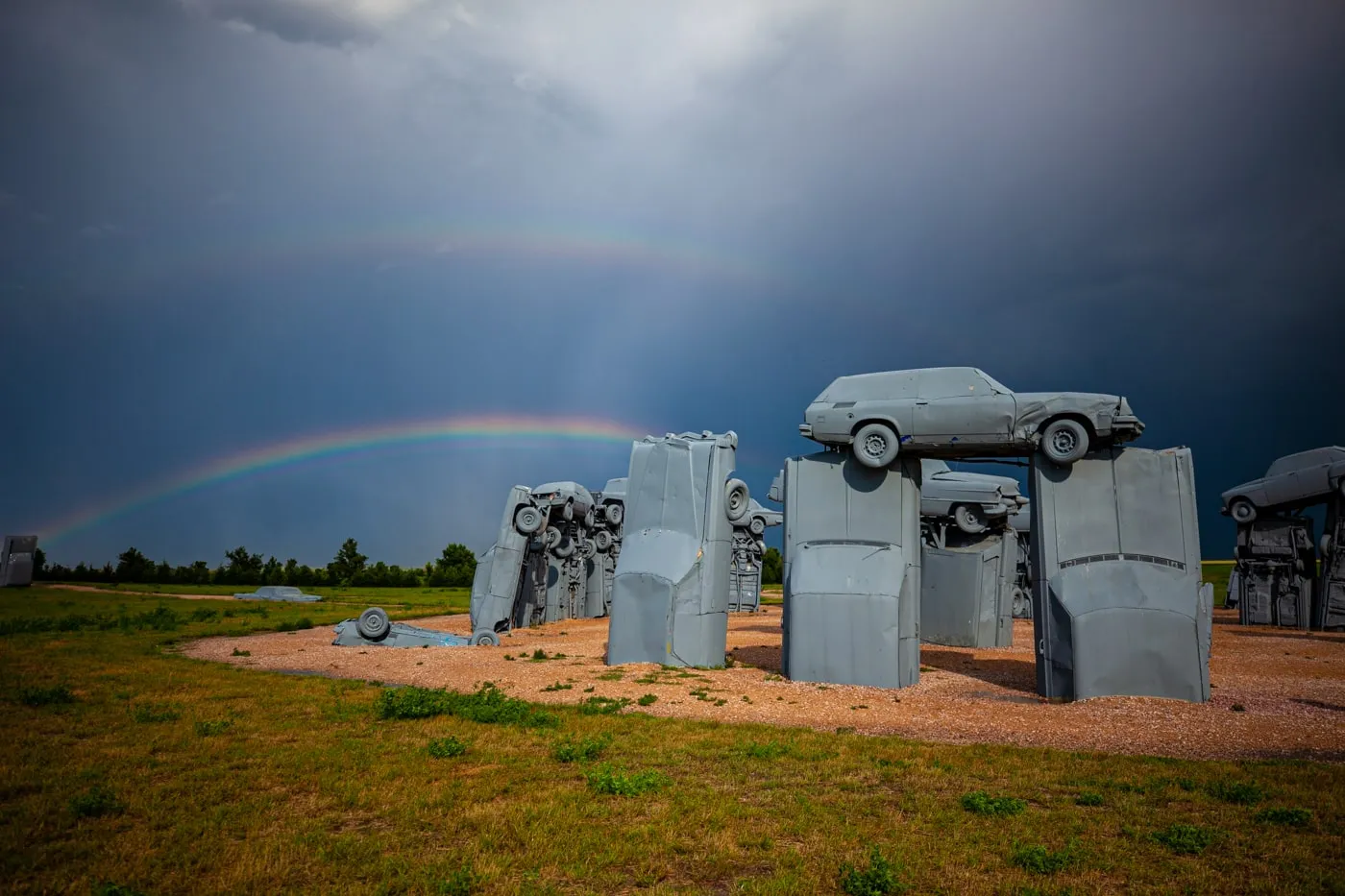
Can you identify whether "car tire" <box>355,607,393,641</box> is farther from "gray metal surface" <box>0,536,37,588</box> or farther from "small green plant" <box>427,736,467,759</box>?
"gray metal surface" <box>0,536,37,588</box>

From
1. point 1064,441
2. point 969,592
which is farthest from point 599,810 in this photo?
point 969,592

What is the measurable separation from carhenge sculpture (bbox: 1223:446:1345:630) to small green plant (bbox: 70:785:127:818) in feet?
138

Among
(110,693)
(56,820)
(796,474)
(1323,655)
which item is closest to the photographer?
(56,820)

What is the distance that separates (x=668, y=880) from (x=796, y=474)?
12.9 m

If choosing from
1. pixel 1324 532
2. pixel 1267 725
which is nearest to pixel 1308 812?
pixel 1267 725

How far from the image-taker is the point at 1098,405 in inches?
619

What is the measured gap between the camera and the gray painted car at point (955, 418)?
15.8 meters

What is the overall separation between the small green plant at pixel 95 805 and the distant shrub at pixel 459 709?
4844 millimetres

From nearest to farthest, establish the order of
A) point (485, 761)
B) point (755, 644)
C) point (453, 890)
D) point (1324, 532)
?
point (453, 890) < point (485, 761) < point (755, 644) < point (1324, 532)

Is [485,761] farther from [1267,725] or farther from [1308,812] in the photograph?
[1267,725]

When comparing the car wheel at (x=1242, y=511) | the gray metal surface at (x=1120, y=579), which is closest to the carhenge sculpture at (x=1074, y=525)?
the gray metal surface at (x=1120, y=579)

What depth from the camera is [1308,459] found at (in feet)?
112

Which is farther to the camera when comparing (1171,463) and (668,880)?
(1171,463)

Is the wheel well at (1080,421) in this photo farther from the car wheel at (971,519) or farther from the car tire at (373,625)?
the car tire at (373,625)
